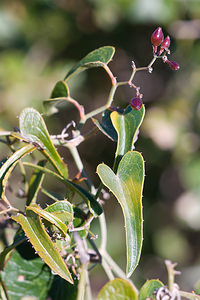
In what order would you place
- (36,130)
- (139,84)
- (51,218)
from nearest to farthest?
1. (51,218)
2. (36,130)
3. (139,84)

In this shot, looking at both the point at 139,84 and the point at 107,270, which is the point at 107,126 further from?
the point at 139,84

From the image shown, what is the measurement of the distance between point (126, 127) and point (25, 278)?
0.94ft

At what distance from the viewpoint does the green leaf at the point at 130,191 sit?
49 centimetres

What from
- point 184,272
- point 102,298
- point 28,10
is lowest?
point 184,272

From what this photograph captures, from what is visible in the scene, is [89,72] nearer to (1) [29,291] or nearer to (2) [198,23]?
(2) [198,23]

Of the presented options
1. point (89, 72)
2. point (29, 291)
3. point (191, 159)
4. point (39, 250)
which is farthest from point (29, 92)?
point (39, 250)

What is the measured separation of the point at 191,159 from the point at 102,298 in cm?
123

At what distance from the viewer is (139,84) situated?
1975mm

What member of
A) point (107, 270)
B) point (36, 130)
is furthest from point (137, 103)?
point (107, 270)

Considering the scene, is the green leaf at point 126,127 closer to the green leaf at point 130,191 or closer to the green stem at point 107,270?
the green leaf at point 130,191

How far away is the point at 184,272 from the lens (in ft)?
6.01

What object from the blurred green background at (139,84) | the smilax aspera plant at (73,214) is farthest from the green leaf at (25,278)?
the blurred green background at (139,84)

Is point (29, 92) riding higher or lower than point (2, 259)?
higher

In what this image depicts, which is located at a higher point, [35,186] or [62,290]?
[35,186]
